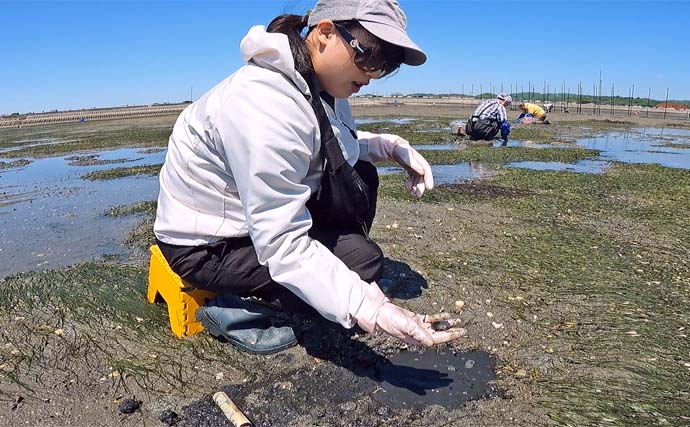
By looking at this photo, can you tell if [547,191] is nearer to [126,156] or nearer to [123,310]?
[123,310]

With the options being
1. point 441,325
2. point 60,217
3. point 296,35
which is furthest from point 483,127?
point 296,35

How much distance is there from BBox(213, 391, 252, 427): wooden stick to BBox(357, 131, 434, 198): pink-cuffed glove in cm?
183

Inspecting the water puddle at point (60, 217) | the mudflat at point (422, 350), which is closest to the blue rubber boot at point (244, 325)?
the mudflat at point (422, 350)

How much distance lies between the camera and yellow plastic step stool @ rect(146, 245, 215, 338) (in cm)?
319

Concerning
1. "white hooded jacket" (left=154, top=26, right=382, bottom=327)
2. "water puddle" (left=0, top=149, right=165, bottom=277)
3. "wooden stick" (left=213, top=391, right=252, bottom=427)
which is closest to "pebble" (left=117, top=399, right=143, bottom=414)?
"wooden stick" (left=213, top=391, right=252, bottom=427)

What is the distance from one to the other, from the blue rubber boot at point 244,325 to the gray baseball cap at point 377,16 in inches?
65.9

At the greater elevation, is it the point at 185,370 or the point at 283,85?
the point at 283,85

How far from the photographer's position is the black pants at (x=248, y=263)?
113 inches

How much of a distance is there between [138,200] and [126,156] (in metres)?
8.00

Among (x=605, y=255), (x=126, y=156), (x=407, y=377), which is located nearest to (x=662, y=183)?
(x=605, y=255)

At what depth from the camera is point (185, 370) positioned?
2.96m

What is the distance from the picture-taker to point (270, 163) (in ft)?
7.42

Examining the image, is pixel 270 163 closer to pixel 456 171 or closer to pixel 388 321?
pixel 388 321

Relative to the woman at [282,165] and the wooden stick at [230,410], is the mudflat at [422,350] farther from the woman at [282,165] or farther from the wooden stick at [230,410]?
the woman at [282,165]
